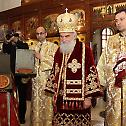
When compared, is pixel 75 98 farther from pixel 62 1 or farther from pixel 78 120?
pixel 62 1

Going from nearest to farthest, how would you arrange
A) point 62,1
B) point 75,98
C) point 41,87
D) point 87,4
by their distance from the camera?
1. point 75,98
2. point 41,87
3. point 87,4
4. point 62,1

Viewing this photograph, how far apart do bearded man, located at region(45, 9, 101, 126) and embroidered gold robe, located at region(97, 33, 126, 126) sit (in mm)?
573

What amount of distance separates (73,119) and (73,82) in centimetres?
36

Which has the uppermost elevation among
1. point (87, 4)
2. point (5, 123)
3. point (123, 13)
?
point (87, 4)

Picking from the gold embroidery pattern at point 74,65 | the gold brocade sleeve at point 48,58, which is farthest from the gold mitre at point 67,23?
the gold brocade sleeve at point 48,58

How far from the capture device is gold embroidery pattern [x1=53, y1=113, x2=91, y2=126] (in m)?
3.30

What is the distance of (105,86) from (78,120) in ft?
2.43

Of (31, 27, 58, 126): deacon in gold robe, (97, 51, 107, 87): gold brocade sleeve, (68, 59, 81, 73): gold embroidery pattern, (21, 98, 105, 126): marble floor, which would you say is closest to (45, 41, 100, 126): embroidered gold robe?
(68, 59, 81, 73): gold embroidery pattern

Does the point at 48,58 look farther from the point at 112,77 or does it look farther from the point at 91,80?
the point at 91,80

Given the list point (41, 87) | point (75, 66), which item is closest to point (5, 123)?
point (75, 66)

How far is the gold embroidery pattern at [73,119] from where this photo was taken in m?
3.30

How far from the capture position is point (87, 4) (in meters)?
8.29

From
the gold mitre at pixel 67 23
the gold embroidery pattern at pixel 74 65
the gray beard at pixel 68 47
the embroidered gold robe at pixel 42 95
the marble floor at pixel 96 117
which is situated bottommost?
the marble floor at pixel 96 117

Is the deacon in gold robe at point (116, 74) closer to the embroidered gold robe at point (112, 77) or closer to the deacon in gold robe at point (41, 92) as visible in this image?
the embroidered gold robe at point (112, 77)
